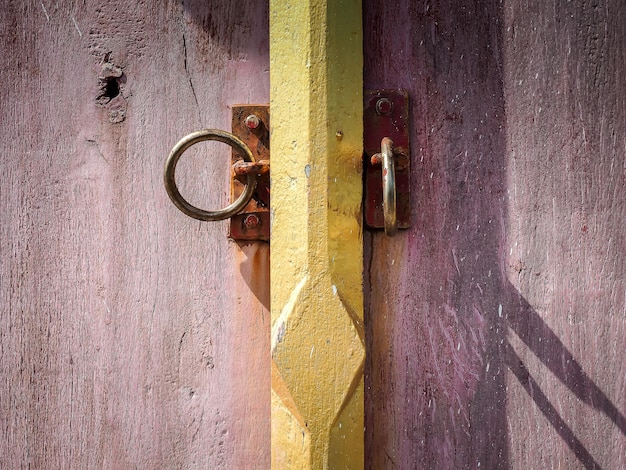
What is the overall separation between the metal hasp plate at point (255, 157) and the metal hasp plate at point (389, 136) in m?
0.11

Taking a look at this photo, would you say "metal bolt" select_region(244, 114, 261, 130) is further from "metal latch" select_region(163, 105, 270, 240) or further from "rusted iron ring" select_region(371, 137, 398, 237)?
"rusted iron ring" select_region(371, 137, 398, 237)

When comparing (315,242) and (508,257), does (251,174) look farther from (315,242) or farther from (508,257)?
(508,257)

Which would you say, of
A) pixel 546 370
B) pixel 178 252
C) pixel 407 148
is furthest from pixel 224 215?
pixel 546 370

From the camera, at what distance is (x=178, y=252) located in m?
0.58

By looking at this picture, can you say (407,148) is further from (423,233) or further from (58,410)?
(58,410)

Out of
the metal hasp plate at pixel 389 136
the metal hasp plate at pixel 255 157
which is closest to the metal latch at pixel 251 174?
the metal hasp plate at pixel 255 157

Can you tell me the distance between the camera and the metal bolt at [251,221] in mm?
566

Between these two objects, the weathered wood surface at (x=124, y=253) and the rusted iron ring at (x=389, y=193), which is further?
the weathered wood surface at (x=124, y=253)

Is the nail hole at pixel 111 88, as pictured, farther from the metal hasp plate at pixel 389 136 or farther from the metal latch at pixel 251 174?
the metal hasp plate at pixel 389 136

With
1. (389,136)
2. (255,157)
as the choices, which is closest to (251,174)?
Answer: (255,157)

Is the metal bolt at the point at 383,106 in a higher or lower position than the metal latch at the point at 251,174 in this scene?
higher

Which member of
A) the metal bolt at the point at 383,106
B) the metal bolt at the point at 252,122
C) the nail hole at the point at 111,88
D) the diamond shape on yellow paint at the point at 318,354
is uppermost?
the nail hole at the point at 111,88

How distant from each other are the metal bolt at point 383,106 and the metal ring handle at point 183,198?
150 millimetres

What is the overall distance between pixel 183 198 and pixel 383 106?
24 cm
